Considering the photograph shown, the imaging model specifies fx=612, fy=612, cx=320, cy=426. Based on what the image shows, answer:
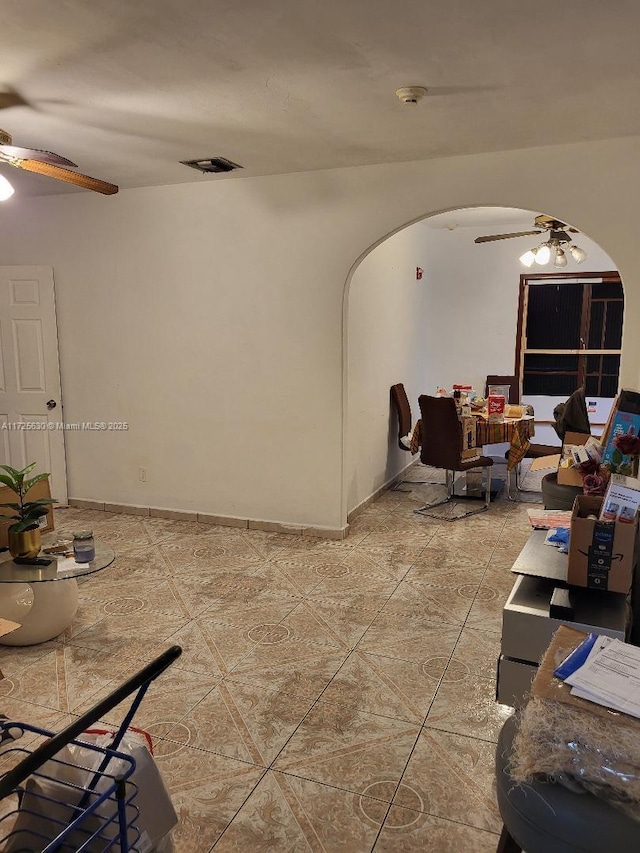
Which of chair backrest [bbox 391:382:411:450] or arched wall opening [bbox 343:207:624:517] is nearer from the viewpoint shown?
arched wall opening [bbox 343:207:624:517]

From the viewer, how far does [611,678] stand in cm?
154

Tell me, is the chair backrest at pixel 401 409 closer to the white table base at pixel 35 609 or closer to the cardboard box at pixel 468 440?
the cardboard box at pixel 468 440

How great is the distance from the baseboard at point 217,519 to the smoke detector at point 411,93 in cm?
293

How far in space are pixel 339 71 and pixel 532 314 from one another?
5.43 meters

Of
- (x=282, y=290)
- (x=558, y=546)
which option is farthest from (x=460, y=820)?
(x=282, y=290)

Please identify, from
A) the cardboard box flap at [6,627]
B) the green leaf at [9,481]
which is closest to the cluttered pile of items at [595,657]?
the cardboard box flap at [6,627]

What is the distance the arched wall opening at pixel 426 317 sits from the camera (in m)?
5.21

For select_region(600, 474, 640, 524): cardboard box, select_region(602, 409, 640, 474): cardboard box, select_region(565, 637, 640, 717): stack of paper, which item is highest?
select_region(602, 409, 640, 474): cardboard box

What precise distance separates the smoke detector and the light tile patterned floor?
261 centimetres

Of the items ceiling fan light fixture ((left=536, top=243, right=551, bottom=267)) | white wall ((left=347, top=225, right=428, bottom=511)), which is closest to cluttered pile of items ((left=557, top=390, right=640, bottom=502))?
white wall ((left=347, top=225, right=428, bottom=511))

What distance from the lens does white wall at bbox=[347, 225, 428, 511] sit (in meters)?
5.06

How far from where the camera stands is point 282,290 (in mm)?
4500

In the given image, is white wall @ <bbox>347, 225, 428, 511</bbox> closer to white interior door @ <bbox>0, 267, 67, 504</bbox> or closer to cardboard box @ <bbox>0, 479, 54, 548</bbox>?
cardboard box @ <bbox>0, 479, 54, 548</bbox>

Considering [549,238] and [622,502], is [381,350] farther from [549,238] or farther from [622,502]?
[622,502]
